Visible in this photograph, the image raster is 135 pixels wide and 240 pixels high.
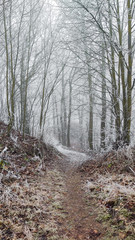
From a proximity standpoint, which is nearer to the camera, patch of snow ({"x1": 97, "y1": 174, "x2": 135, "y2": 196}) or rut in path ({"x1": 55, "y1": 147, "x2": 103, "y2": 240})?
rut in path ({"x1": 55, "y1": 147, "x2": 103, "y2": 240})

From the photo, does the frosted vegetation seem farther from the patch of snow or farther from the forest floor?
the forest floor

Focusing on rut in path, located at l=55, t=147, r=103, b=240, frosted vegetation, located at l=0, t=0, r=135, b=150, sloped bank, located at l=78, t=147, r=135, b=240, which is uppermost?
frosted vegetation, located at l=0, t=0, r=135, b=150

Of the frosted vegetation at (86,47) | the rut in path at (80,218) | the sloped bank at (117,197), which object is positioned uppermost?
the frosted vegetation at (86,47)

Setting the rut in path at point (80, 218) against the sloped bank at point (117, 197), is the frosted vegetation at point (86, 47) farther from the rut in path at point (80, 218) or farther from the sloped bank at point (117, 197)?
the rut in path at point (80, 218)

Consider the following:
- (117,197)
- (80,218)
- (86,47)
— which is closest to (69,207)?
(80,218)

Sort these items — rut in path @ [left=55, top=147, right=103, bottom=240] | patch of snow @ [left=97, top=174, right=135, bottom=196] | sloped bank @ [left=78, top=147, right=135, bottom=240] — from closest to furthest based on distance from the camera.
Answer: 1. sloped bank @ [left=78, top=147, right=135, bottom=240]
2. rut in path @ [left=55, top=147, right=103, bottom=240]
3. patch of snow @ [left=97, top=174, right=135, bottom=196]

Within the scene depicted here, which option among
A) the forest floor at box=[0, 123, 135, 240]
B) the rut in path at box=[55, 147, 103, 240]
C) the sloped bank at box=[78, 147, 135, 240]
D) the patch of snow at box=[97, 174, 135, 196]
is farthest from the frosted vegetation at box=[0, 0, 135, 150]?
the rut in path at box=[55, 147, 103, 240]

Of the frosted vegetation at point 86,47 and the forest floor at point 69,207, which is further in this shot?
the frosted vegetation at point 86,47

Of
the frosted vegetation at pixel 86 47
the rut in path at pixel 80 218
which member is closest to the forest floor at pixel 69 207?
the rut in path at pixel 80 218

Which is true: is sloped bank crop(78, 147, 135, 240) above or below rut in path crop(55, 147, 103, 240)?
above

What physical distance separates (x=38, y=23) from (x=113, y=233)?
7.61m

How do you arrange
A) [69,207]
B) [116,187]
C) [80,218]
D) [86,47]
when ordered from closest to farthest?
[80,218]
[116,187]
[69,207]
[86,47]

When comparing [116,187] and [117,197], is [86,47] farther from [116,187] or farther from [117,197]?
[117,197]

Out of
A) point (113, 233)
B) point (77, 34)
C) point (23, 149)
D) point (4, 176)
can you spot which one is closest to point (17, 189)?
point (4, 176)
